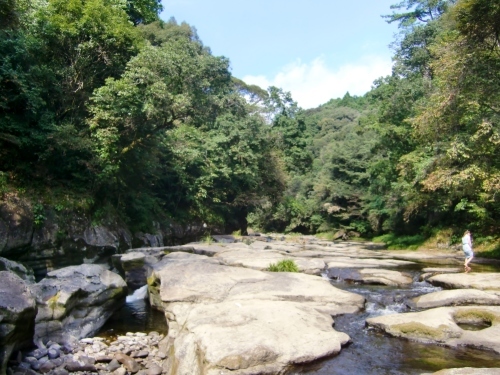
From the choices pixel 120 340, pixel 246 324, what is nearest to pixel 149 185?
pixel 120 340

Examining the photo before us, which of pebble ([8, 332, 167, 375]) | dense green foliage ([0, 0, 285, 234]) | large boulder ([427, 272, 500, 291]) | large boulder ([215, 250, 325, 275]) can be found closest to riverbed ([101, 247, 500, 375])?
pebble ([8, 332, 167, 375])

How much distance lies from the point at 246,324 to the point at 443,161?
44.7 feet

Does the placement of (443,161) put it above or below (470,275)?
above

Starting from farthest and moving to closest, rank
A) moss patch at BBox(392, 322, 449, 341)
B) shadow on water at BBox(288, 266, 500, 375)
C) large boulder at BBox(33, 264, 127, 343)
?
large boulder at BBox(33, 264, 127, 343) → moss patch at BBox(392, 322, 449, 341) → shadow on water at BBox(288, 266, 500, 375)

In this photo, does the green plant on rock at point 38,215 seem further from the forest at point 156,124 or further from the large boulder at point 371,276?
the large boulder at point 371,276

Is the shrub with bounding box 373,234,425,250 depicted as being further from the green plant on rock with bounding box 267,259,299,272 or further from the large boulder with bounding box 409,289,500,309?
the large boulder with bounding box 409,289,500,309

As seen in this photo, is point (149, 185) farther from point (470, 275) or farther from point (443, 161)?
point (470, 275)

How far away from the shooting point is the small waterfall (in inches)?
431

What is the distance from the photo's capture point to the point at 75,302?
7.98m

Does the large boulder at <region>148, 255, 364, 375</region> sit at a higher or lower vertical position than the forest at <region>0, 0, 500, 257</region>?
lower

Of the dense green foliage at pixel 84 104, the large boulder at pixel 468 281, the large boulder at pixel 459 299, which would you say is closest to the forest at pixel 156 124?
the dense green foliage at pixel 84 104

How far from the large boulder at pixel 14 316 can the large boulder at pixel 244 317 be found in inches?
90.3

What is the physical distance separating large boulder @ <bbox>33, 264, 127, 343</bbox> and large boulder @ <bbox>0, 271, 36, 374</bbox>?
0.69 metres

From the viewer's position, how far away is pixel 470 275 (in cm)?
1094
